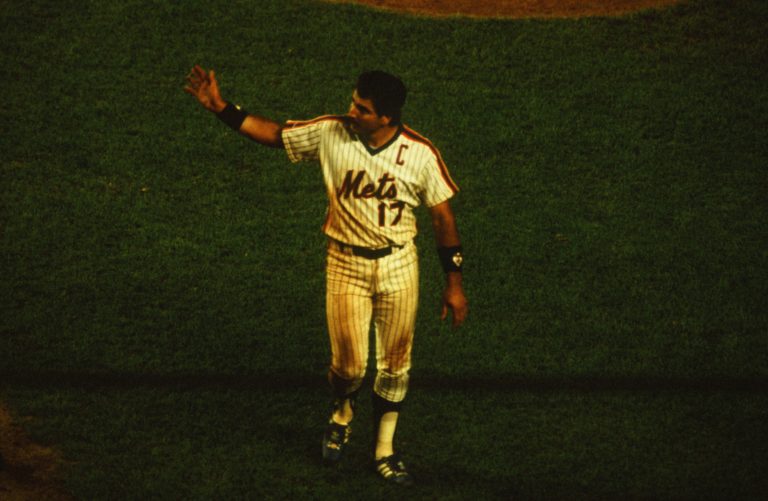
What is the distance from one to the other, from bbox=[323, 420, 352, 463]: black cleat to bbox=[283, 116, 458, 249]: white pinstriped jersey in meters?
1.08

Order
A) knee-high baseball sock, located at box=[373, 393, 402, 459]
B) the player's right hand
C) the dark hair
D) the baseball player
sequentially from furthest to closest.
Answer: knee-high baseball sock, located at box=[373, 393, 402, 459]
the player's right hand
the baseball player
the dark hair

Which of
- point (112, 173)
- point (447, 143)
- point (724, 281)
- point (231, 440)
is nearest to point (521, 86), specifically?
point (447, 143)

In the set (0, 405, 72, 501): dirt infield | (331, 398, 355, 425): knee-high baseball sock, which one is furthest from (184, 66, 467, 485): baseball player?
(0, 405, 72, 501): dirt infield

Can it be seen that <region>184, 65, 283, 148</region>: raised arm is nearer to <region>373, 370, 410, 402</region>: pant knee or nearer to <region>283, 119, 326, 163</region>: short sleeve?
<region>283, 119, 326, 163</region>: short sleeve

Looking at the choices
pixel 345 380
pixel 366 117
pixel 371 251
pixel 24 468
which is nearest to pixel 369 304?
pixel 371 251

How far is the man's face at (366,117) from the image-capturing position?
4.39 metres

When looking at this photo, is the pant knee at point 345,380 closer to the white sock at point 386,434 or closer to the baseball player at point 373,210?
the baseball player at point 373,210

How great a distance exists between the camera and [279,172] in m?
8.39

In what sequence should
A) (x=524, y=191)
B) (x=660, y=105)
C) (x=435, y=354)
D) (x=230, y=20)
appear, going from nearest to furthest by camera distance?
(x=435, y=354)
(x=524, y=191)
(x=660, y=105)
(x=230, y=20)

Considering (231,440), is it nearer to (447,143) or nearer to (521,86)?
(447,143)

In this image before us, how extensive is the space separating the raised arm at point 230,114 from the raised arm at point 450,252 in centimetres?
86

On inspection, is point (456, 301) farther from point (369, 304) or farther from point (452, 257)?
point (369, 304)

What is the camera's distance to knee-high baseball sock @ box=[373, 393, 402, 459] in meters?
4.91

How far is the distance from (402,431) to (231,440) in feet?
3.10
